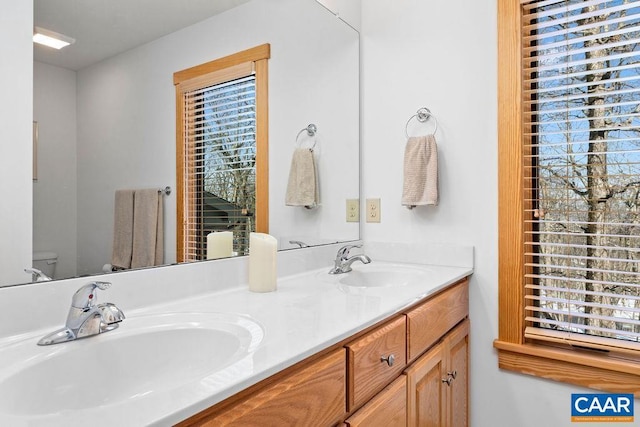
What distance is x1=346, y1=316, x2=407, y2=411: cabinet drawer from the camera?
88 cm

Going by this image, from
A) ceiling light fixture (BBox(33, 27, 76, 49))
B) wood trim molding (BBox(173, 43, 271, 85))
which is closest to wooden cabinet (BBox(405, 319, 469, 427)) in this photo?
wood trim molding (BBox(173, 43, 271, 85))

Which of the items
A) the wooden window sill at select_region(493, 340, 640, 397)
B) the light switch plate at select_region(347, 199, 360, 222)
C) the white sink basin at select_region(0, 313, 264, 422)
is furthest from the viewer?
the light switch plate at select_region(347, 199, 360, 222)

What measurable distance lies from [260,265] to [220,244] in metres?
0.15

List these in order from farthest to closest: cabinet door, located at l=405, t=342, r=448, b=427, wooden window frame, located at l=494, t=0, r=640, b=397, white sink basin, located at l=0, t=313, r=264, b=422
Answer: wooden window frame, located at l=494, t=0, r=640, b=397 < cabinet door, located at l=405, t=342, r=448, b=427 < white sink basin, located at l=0, t=313, r=264, b=422

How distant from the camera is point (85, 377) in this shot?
72cm

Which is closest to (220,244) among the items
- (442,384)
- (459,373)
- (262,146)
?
(262,146)

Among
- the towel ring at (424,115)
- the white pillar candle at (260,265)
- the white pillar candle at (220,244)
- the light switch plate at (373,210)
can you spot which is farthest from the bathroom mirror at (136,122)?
the towel ring at (424,115)

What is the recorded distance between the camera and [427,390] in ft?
4.04

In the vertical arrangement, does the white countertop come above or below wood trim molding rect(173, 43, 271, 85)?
below

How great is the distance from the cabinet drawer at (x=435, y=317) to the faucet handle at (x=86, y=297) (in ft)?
2.55

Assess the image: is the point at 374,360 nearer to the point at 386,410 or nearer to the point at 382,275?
the point at 386,410

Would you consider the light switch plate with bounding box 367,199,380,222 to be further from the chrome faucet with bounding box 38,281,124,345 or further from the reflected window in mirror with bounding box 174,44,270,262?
the chrome faucet with bounding box 38,281,124,345

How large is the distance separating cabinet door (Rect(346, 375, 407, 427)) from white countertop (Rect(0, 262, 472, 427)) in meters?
0.20

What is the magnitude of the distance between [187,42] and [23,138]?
51 centimetres
